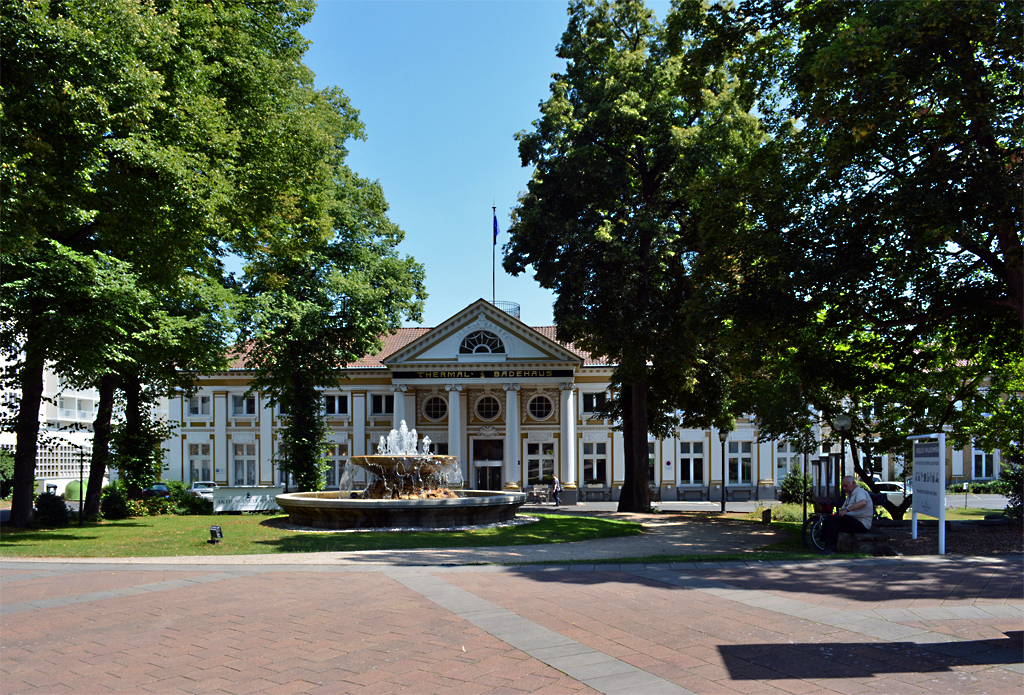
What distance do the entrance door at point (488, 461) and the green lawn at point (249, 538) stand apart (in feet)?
83.8

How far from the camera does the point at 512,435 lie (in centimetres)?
4350

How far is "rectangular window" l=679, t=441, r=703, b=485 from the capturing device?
1857 inches

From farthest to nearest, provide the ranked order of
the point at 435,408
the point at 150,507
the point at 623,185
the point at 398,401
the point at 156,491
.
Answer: the point at 435,408, the point at 398,401, the point at 156,491, the point at 150,507, the point at 623,185

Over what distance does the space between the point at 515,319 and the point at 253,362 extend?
701 inches

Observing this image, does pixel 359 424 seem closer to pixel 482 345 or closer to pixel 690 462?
pixel 482 345

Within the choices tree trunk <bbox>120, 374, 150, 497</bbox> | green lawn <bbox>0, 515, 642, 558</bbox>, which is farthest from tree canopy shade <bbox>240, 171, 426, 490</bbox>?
green lawn <bbox>0, 515, 642, 558</bbox>

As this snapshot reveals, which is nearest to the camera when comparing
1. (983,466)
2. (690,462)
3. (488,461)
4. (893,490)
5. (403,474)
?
(403,474)

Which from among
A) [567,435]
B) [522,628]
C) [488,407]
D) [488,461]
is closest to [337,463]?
[488,461]

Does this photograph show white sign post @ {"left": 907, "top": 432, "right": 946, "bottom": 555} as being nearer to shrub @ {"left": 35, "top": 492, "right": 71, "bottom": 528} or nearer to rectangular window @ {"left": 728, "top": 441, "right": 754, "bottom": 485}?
shrub @ {"left": 35, "top": 492, "right": 71, "bottom": 528}

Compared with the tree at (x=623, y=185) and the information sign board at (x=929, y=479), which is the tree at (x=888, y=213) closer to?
the information sign board at (x=929, y=479)

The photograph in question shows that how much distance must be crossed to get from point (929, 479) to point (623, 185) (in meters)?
14.0

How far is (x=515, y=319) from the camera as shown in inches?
1758

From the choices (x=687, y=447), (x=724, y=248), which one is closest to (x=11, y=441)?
(x=687, y=447)

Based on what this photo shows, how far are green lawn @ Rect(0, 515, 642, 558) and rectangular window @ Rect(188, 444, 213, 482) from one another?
2962 centimetres
